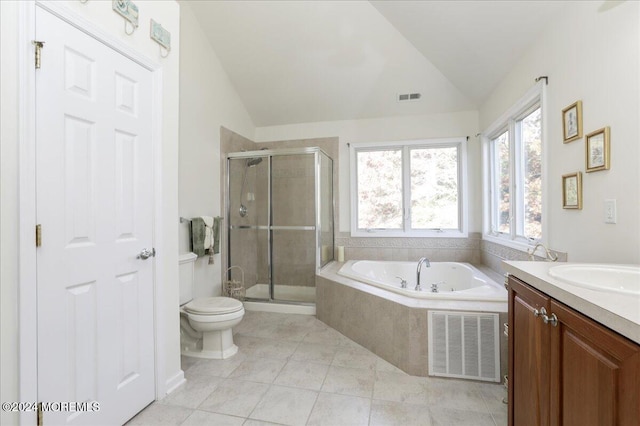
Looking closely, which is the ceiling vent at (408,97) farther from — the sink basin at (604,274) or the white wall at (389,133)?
the sink basin at (604,274)

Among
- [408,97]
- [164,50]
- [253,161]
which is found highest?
[408,97]

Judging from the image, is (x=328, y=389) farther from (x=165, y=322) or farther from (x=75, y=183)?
(x=75, y=183)

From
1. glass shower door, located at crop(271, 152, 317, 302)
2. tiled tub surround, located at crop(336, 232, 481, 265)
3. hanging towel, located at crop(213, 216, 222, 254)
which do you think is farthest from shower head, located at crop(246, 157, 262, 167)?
tiled tub surround, located at crop(336, 232, 481, 265)

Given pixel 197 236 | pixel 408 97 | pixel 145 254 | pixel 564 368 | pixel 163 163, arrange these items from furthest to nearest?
pixel 408 97 < pixel 197 236 < pixel 163 163 < pixel 145 254 < pixel 564 368

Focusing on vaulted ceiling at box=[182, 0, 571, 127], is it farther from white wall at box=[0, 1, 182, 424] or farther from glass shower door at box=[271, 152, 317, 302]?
white wall at box=[0, 1, 182, 424]

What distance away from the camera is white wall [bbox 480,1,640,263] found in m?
1.30

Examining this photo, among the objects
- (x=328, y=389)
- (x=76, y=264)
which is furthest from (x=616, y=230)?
(x=76, y=264)

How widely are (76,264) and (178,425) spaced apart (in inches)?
38.8

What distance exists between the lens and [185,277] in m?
2.41

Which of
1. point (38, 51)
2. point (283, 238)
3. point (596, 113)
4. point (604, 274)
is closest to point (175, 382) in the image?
point (38, 51)

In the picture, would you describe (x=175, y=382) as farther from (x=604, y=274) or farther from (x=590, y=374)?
(x=604, y=274)

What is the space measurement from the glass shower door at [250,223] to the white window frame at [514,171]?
2.51 m

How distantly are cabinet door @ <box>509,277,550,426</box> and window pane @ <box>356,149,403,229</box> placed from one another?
2568 mm

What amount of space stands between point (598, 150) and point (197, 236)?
2.99 metres
